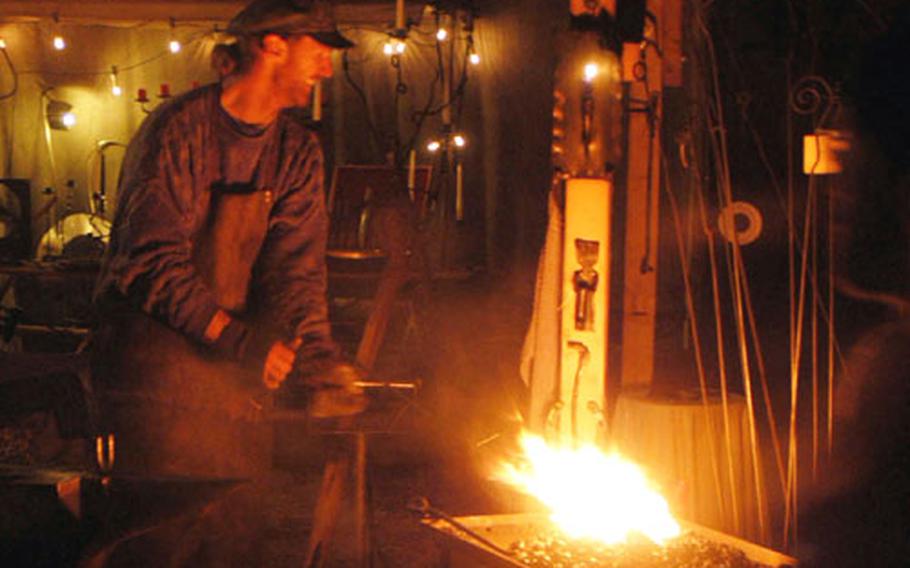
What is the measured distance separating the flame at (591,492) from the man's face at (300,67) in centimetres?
194

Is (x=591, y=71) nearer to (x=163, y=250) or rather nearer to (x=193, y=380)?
(x=163, y=250)

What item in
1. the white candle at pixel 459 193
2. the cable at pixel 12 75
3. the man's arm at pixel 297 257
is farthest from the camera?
the cable at pixel 12 75

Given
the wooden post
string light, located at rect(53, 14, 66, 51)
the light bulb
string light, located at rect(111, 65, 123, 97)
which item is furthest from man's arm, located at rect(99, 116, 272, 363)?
string light, located at rect(111, 65, 123, 97)

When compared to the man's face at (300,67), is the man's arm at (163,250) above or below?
below

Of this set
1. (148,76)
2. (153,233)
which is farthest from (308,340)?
(148,76)

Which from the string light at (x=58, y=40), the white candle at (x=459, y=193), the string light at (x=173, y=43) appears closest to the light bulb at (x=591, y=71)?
the white candle at (x=459, y=193)

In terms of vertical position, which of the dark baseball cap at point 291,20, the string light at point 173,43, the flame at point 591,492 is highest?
the string light at point 173,43

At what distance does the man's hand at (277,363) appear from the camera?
13.0ft

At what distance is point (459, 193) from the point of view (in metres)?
11.1

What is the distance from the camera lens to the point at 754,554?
12.3 ft

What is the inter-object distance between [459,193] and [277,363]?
7346 mm

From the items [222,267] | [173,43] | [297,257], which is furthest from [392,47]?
[222,267]

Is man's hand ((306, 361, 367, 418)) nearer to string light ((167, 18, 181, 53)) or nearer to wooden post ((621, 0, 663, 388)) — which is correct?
wooden post ((621, 0, 663, 388))

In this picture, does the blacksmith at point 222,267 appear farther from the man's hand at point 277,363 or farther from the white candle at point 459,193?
the white candle at point 459,193
